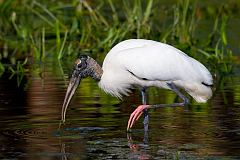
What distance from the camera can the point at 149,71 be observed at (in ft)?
30.8

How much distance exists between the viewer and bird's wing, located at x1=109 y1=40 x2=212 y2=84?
9.33 m

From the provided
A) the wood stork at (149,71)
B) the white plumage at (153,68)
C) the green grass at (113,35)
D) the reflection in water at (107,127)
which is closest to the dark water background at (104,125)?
the reflection in water at (107,127)

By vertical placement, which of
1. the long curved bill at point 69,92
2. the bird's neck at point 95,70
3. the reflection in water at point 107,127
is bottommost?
the reflection in water at point 107,127

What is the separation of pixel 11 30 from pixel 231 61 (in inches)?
200

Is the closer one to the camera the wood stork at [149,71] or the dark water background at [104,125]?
the dark water background at [104,125]

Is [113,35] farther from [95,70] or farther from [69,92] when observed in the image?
[69,92]

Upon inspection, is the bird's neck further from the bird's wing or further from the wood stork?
the bird's wing

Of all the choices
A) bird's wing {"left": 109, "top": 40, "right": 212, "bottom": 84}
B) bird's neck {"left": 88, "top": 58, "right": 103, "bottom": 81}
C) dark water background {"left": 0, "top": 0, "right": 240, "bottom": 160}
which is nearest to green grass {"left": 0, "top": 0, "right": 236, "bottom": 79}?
dark water background {"left": 0, "top": 0, "right": 240, "bottom": 160}

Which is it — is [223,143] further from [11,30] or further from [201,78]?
[11,30]

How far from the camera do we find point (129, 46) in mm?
9523

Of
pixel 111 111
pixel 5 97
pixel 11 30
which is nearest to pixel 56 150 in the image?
pixel 111 111

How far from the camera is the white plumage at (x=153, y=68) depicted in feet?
30.6

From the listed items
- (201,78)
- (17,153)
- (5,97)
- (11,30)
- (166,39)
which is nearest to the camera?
(17,153)

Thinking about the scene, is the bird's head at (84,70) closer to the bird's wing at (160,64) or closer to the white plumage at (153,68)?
the white plumage at (153,68)
